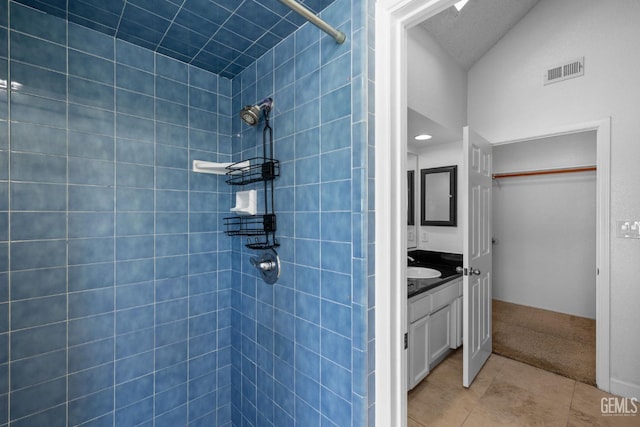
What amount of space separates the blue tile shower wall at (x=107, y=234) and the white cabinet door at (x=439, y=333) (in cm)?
159

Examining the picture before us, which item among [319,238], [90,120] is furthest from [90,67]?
[319,238]

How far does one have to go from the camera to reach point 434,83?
2309 mm

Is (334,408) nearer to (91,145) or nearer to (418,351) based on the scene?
(418,351)

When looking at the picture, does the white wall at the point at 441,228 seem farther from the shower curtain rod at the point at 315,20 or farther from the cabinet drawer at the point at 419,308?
the shower curtain rod at the point at 315,20

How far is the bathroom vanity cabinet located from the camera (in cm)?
192

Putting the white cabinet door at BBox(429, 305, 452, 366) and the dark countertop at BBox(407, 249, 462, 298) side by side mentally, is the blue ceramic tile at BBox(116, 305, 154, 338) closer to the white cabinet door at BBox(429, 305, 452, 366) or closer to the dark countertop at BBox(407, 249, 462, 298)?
the dark countertop at BBox(407, 249, 462, 298)

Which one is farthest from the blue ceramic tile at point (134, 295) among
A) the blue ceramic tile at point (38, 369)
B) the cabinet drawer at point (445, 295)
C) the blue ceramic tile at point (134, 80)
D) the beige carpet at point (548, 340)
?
the beige carpet at point (548, 340)

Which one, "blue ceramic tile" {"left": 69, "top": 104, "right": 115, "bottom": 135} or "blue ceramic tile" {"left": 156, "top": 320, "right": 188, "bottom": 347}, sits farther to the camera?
"blue ceramic tile" {"left": 156, "top": 320, "right": 188, "bottom": 347}

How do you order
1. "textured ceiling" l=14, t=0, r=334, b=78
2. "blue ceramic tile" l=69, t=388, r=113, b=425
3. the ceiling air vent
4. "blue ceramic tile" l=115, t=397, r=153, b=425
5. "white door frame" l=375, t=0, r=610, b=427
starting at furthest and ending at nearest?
1. the ceiling air vent
2. "blue ceramic tile" l=115, t=397, r=153, b=425
3. "blue ceramic tile" l=69, t=388, r=113, b=425
4. "textured ceiling" l=14, t=0, r=334, b=78
5. "white door frame" l=375, t=0, r=610, b=427

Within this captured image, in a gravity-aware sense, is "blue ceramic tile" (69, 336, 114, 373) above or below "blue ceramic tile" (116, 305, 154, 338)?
below

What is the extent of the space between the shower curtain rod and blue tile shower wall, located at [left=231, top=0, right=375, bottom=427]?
0.12 ft

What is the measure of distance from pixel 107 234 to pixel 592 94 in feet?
11.9

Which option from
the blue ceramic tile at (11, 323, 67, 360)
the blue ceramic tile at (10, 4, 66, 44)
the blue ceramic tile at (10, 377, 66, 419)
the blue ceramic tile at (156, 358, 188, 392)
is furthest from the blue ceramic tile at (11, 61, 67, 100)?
the blue ceramic tile at (156, 358, 188, 392)

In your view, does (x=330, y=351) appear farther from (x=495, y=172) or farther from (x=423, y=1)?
(x=495, y=172)
